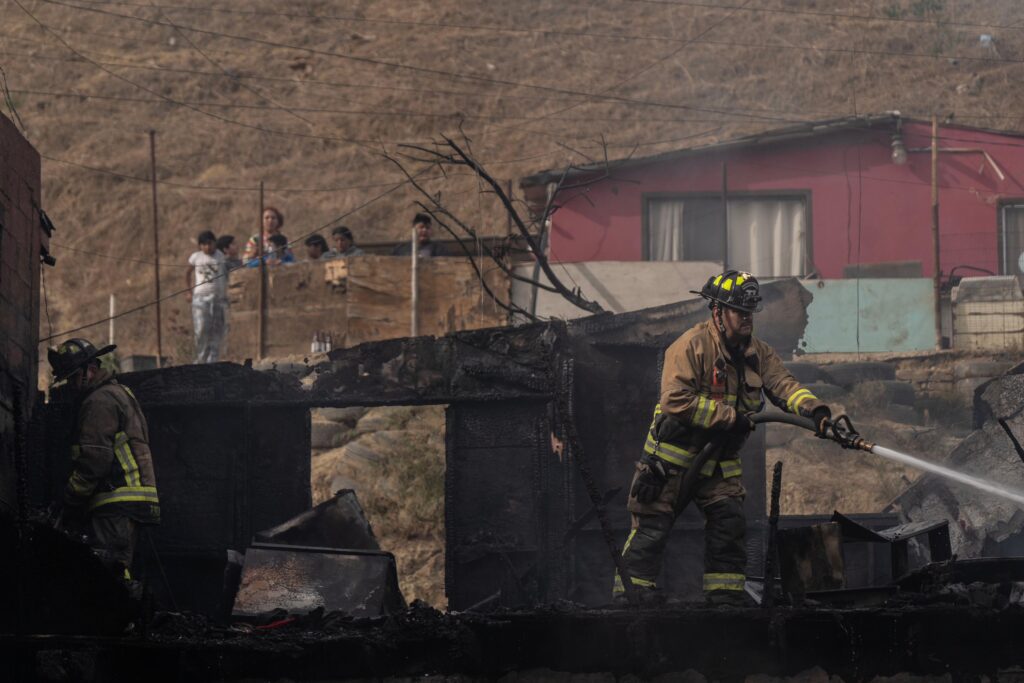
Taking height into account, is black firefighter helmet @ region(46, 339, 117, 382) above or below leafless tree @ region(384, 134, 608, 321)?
below

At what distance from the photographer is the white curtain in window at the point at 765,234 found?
71.6ft

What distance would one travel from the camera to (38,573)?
6.48 m

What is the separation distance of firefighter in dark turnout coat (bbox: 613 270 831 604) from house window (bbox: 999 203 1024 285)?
48.8 feet

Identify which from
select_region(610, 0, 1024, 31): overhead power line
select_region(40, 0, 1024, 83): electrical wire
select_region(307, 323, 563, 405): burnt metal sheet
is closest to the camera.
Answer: select_region(307, 323, 563, 405): burnt metal sheet

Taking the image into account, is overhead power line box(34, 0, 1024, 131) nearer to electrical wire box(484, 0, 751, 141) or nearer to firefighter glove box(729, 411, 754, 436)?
electrical wire box(484, 0, 751, 141)

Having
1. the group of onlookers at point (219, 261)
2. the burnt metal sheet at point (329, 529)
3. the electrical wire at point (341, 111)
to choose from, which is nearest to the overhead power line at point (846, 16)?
the electrical wire at point (341, 111)

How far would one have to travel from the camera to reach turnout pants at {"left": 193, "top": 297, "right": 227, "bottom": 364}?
57.8 feet

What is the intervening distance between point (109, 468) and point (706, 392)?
379 centimetres

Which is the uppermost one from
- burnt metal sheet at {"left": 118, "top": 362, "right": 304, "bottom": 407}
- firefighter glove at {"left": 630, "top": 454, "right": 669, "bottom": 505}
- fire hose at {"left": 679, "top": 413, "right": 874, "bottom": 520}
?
burnt metal sheet at {"left": 118, "top": 362, "right": 304, "bottom": 407}

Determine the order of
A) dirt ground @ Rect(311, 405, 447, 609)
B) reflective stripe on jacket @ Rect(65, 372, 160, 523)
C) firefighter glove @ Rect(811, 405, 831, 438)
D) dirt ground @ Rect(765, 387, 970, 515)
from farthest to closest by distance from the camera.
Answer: dirt ground @ Rect(765, 387, 970, 515) < dirt ground @ Rect(311, 405, 447, 609) < reflective stripe on jacket @ Rect(65, 372, 160, 523) < firefighter glove @ Rect(811, 405, 831, 438)

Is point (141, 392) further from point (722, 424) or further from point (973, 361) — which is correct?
point (973, 361)

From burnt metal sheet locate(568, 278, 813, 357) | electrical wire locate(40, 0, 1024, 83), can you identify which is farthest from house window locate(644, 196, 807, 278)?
electrical wire locate(40, 0, 1024, 83)

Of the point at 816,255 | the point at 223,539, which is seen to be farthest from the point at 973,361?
the point at 223,539

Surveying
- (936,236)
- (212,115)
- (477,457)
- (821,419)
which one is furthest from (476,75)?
(821,419)
